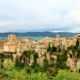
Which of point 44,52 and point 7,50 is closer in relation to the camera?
point 44,52

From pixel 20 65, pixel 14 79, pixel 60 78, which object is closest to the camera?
pixel 60 78

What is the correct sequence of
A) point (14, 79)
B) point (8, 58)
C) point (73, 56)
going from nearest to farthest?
point (14, 79), point (73, 56), point (8, 58)

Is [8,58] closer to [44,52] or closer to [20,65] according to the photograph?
[20,65]

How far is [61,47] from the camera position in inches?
2702

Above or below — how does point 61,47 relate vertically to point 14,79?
above

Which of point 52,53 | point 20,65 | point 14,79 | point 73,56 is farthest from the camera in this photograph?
point 20,65

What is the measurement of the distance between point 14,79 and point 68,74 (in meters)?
10.3

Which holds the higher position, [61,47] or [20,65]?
[61,47]

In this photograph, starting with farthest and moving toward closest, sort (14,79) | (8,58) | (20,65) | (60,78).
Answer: (8,58), (20,65), (14,79), (60,78)

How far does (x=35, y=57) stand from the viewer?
6569cm

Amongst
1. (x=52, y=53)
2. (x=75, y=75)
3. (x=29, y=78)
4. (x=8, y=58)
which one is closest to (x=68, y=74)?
(x=75, y=75)

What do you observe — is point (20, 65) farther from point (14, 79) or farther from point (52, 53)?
point (14, 79)

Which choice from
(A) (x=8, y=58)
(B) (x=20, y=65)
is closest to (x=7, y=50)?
(A) (x=8, y=58)

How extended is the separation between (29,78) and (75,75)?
8.40m
